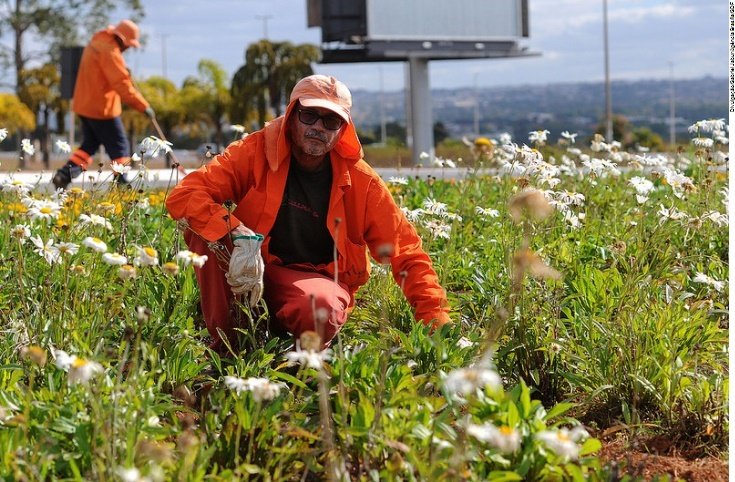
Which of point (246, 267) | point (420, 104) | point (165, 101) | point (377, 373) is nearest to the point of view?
point (377, 373)

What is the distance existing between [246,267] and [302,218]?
1.90 feet

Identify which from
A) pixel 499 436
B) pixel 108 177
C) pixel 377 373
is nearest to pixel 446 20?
pixel 108 177

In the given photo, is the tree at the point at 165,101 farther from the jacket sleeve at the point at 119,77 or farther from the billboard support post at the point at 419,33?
the jacket sleeve at the point at 119,77

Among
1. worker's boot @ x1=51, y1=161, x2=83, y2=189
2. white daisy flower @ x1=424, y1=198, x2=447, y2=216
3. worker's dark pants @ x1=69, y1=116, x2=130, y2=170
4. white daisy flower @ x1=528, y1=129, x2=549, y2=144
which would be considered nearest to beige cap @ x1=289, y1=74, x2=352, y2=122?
white daisy flower @ x1=424, y1=198, x2=447, y2=216

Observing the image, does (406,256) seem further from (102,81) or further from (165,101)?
(165,101)

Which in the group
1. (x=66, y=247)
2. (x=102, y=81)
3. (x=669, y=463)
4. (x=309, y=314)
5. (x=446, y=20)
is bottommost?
(x=669, y=463)

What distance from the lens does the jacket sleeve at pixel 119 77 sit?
29.5ft

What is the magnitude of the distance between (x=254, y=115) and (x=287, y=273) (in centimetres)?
4714

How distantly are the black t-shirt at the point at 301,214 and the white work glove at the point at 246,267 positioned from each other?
49 centimetres

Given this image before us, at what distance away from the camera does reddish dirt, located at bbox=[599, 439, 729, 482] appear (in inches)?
112

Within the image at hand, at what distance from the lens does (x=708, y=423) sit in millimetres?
3107

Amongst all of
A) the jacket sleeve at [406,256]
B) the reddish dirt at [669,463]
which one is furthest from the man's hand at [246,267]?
the reddish dirt at [669,463]

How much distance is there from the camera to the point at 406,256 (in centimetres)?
375

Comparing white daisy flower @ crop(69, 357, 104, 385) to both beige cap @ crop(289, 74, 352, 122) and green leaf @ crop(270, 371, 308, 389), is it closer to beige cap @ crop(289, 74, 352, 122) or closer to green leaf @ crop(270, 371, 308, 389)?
green leaf @ crop(270, 371, 308, 389)
